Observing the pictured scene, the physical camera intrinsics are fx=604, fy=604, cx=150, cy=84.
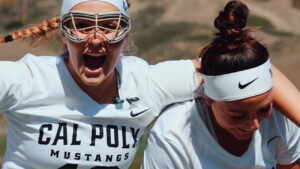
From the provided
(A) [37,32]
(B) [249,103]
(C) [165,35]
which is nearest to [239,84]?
(B) [249,103]

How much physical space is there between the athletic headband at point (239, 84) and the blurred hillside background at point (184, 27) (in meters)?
5.38

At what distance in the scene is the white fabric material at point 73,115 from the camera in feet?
8.73

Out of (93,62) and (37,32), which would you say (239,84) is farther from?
(37,32)

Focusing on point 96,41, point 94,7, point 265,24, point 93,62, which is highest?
point 94,7

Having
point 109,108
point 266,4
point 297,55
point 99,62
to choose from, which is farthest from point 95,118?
point 266,4

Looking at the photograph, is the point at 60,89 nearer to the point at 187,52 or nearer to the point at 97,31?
the point at 97,31

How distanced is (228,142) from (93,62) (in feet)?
2.22

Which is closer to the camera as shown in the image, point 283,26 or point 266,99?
point 266,99

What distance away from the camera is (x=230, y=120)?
2.39m

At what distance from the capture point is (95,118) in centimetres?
272

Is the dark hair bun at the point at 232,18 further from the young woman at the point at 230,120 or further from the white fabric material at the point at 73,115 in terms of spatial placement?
the white fabric material at the point at 73,115

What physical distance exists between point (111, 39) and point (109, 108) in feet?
1.10

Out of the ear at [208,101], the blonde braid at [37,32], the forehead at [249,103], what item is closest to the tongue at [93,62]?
the blonde braid at [37,32]

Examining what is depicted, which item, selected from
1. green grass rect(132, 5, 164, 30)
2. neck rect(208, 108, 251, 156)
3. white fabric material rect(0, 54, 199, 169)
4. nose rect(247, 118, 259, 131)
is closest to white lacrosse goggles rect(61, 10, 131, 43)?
white fabric material rect(0, 54, 199, 169)
